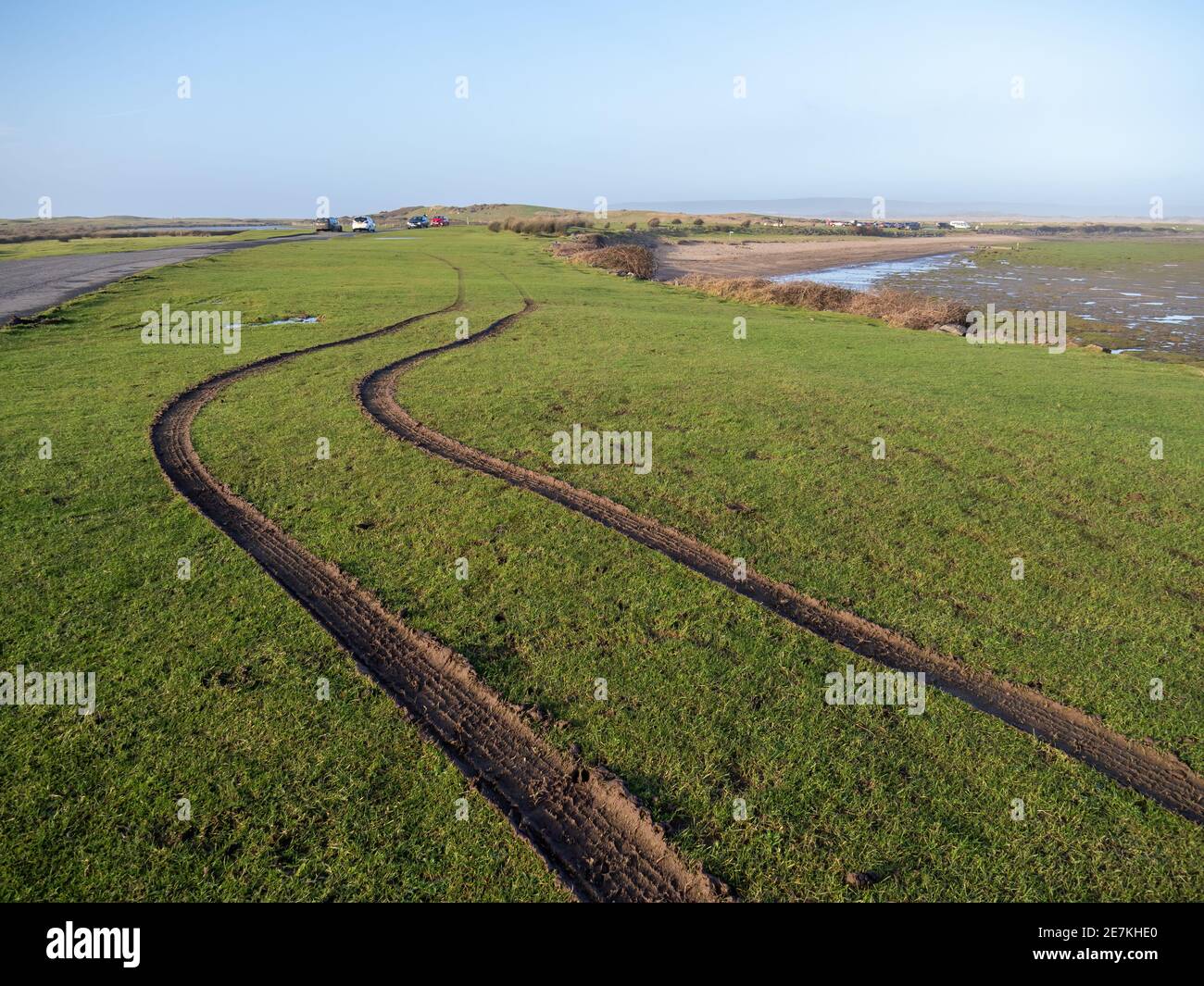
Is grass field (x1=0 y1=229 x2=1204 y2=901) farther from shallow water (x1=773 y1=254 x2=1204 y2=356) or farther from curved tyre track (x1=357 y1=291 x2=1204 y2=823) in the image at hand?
shallow water (x1=773 y1=254 x2=1204 y2=356)

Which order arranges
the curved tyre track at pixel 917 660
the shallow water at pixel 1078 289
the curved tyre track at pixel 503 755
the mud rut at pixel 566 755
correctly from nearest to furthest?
1. the curved tyre track at pixel 503 755
2. the mud rut at pixel 566 755
3. the curved tyre track at pixel 917 660
4. the shallow water at pixel 1078 289

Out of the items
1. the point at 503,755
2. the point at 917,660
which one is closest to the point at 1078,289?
the point at 917,660

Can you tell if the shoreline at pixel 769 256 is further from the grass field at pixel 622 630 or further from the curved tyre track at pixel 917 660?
the curved tyre track at pixel 917 660

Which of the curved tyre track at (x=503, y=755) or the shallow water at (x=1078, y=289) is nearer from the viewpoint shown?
the curved tyre track at (x=503, y=755)

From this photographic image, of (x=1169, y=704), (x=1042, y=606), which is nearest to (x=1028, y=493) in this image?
(x=1042, y=606)

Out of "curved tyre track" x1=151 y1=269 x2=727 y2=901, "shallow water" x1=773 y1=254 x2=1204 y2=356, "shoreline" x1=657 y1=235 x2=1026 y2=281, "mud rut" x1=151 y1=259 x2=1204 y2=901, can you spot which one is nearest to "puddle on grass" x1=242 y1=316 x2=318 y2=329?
"mud rut" x1=151 y1=259 x2=1204 y2=901

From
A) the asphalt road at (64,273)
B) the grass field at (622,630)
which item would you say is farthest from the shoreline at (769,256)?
the grass field at (622,630)
